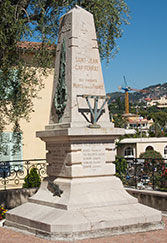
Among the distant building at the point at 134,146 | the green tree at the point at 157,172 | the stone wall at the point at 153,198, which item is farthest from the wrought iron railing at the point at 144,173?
the distant building at the point at 134,146

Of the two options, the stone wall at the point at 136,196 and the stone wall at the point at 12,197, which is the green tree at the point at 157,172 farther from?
the stone wall at the point at 12,197

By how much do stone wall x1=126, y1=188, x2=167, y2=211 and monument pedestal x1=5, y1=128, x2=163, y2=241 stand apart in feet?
5.22

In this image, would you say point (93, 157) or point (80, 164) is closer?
point (80, 164)

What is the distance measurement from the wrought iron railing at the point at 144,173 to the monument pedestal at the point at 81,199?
2494 mm

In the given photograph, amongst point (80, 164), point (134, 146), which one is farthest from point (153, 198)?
point (134, 146)

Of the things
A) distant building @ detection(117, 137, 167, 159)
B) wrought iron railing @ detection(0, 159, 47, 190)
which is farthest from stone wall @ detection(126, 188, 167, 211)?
distant building @ detection(117, 137, 167, 159)

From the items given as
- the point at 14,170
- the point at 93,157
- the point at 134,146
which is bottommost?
the point at 14,170

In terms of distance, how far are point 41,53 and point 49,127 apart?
2.72 meters

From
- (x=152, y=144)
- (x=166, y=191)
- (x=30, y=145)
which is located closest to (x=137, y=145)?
(x=152, y=144)

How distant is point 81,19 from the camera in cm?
987

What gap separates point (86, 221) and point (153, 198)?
3.28 m

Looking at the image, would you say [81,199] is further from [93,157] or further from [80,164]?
[93,157]

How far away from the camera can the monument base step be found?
26.1 feet

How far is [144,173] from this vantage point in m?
12.3
